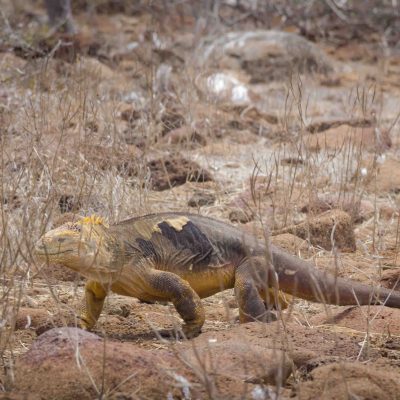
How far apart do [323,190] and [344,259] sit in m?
1.55

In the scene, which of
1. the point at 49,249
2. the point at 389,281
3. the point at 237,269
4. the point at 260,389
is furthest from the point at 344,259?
the point at 260,389

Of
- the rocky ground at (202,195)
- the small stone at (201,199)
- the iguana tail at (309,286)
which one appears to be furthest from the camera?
the small stone at (201,199)

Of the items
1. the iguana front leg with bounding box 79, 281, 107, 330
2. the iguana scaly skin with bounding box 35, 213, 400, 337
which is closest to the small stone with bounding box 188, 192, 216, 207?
the iguana scaly skin with bounding box 35, 213, 400, 337

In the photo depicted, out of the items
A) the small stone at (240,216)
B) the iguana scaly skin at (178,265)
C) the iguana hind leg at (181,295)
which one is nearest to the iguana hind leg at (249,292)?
the iguana scaly skin at (178,265)

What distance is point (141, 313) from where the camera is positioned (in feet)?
17.7

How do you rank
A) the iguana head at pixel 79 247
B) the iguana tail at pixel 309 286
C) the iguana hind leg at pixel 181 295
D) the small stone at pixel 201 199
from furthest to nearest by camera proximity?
the small stone at pixel 201 199 < the iguana tail at pixel 309 286 < the iguana hind leg at pixel 181 295 < the iguana head at pixel 79 247

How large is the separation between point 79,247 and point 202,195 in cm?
333

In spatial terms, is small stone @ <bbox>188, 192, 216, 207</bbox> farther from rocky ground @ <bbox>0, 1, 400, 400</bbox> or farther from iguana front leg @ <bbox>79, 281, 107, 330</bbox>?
iguana front leg @ <bbox>79, 281, 107, 330</bbox>

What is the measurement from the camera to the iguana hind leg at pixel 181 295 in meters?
4.84

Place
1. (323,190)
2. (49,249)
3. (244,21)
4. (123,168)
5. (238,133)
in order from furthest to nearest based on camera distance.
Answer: (244,21)
(238,133)
(323,190)
(123,168)
(49,249)

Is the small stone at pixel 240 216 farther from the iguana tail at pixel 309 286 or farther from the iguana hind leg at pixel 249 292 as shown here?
the iguana hind leg at pixel 249 292

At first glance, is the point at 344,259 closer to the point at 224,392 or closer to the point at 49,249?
the point at 49,249

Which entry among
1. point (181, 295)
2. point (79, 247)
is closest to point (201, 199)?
point (181, 295)

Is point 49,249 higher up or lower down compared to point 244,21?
higher up
